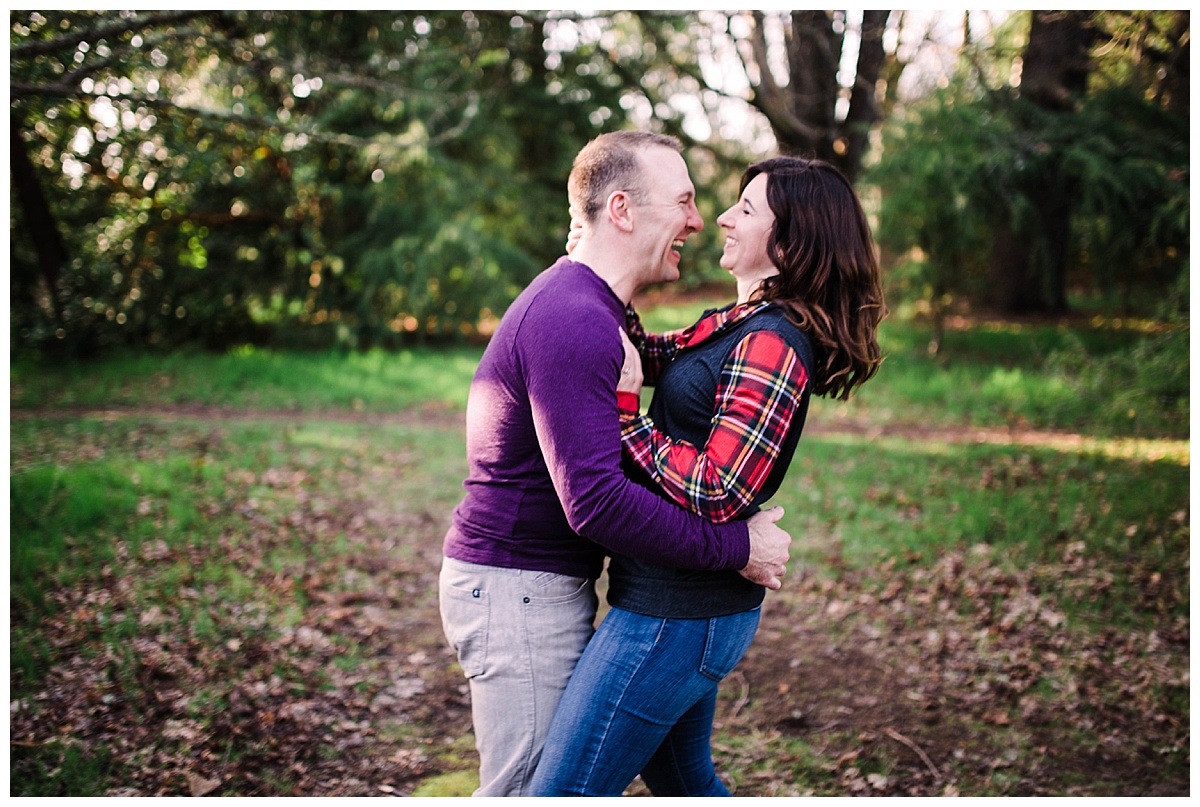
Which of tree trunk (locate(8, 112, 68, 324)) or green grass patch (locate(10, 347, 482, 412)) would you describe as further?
tree trunk (locate(8, 112, 68, 324))

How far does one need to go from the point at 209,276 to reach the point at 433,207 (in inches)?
129

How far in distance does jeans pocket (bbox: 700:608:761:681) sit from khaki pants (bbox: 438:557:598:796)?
30 cm

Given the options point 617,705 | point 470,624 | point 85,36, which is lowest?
point 617,705

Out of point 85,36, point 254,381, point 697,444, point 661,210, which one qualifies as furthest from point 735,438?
point 254,381

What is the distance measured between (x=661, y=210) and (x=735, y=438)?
584 mm

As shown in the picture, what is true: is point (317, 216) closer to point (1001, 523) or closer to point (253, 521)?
point (253, 521)

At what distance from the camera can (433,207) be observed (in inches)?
451

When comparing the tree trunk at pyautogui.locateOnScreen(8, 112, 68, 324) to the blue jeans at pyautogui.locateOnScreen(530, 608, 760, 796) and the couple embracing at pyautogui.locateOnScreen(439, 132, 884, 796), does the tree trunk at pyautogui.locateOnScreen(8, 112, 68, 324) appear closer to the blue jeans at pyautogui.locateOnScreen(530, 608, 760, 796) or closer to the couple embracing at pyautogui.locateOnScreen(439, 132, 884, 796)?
the couple embracing at pyautogui.locateOnScreen(439, 132, 884, 796)

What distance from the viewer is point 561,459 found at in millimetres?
1780

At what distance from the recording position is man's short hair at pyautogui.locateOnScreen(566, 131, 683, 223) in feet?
6.68

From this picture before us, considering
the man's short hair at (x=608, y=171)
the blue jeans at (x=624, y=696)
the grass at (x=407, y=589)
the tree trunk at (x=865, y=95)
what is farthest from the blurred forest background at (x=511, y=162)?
the blue jeans at (x=624, y=696)

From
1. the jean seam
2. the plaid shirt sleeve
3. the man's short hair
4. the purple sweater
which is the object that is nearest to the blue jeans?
the jean seam

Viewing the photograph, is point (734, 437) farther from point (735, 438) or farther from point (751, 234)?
point (751, 234)

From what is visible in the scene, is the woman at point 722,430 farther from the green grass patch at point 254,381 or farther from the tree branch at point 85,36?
the green grass patch at point 254,381
